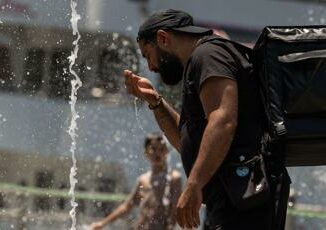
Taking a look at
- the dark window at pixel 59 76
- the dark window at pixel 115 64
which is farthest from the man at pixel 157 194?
the dark window at pixel 115 64

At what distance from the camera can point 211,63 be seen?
2.64m

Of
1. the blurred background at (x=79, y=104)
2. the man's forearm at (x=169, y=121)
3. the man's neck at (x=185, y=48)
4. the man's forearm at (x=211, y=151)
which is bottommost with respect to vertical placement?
the blurred background at (x=79, y=104)

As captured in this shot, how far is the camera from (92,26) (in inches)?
438

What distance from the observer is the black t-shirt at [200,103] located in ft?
8.68

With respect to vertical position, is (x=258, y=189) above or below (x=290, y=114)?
below

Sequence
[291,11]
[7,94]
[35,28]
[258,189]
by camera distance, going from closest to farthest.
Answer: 1. [258,189]
2. [7,94]
3. [35,28]
4. [291,11]

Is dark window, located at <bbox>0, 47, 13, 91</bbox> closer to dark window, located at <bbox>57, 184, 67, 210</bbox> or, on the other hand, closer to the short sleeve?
dark window, located at <bbox>57, 184, 67, 210</bbox>

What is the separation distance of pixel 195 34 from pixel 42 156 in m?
6.70

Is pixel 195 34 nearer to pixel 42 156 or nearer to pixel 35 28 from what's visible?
pixel 42 156

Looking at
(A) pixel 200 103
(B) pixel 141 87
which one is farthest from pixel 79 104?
(A) pixel 200 103

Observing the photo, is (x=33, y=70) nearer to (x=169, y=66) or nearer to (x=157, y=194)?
(x=157, y=194)

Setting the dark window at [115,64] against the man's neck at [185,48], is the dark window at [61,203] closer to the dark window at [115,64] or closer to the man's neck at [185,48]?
the dark window at [115,64]

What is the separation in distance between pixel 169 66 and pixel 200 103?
209 mm

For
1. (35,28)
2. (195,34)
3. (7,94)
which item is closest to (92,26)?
(35,28)
